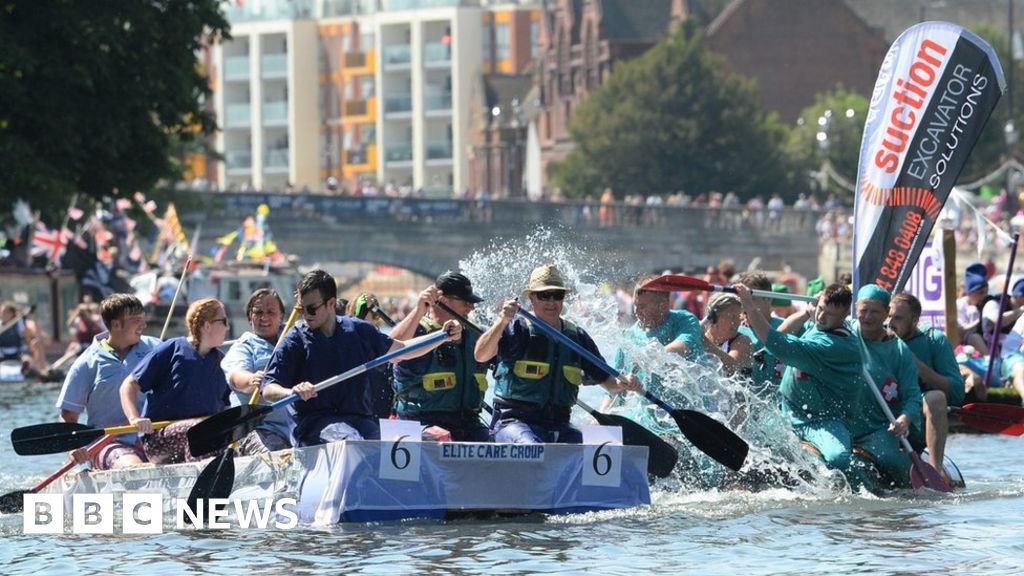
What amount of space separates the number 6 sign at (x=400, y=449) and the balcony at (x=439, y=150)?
124 meters

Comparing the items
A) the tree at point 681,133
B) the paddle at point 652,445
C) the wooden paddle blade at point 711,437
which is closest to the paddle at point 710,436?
the wooden paddle blade at point 711,437

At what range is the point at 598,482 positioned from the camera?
15094 mm

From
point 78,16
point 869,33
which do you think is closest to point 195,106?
point 78,16

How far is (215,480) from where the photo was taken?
48.3 feet

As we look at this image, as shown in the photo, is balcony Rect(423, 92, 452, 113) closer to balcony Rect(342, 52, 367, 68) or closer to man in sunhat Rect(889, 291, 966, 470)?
balcony Rect(342, 52, 367, 68)

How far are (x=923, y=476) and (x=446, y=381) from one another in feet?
12.9

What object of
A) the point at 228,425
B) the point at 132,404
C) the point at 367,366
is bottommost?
the point at 228,425

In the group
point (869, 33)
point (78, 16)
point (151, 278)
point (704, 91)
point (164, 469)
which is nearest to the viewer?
point (164, 469)

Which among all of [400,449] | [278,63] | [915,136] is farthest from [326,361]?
[278,63]

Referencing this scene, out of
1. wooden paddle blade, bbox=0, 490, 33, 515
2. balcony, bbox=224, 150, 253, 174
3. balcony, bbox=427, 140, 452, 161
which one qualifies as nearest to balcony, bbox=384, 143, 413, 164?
balcony, bbox=427, 140, 452, 161

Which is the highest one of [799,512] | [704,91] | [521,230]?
[704,91]

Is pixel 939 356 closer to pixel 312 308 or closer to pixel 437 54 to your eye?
pixel 312 308

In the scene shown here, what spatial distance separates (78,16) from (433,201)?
47.7m

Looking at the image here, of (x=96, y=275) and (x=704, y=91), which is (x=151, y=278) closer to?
(x=96, y=275)
